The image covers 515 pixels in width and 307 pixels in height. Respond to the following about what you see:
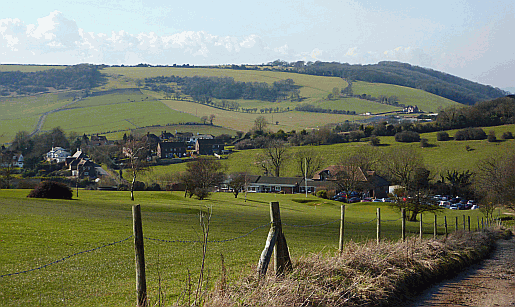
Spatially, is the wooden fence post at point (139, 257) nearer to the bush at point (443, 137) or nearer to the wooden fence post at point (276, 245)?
the wooden fence post at point (276, 245)

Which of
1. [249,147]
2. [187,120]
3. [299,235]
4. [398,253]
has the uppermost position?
[187,120]

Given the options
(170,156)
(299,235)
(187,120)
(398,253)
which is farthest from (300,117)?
(398,253)

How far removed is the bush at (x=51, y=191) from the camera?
41438mm

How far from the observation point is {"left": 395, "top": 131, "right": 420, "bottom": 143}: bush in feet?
354

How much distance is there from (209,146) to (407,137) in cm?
5194

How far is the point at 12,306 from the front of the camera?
805cm

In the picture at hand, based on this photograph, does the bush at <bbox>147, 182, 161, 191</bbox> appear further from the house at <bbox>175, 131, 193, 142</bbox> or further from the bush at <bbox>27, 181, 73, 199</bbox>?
the house at <bbox>175, 131, 193, 142</bbox>

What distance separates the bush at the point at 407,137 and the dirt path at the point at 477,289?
323 ft

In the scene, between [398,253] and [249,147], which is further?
[249,147]

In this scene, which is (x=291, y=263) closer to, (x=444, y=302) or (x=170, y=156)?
(x=444, y=302)

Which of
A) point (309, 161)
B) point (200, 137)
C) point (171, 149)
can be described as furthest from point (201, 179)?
point (200, 137)

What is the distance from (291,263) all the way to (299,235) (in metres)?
15.5

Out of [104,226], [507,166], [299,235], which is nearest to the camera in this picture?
[104,226]

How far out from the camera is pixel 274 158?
336 ft
